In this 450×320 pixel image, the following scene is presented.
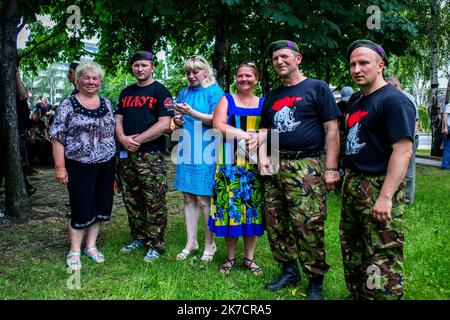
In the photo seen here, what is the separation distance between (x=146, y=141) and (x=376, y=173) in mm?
2456

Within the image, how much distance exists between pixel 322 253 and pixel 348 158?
84 centimetres

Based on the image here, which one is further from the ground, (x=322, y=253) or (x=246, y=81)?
(x=246, y=81)

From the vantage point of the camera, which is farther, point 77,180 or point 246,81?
point 77,180

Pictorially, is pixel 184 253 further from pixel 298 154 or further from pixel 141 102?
pixel 298 154

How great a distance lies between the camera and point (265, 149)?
373 cm

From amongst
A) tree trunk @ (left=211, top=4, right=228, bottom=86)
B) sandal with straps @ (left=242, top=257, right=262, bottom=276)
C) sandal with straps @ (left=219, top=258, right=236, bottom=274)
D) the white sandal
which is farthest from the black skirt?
tree trunk @ (left=211, top=4, right=228, bottom=86)

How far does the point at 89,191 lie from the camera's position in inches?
173

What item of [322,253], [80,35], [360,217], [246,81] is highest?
[80,35]

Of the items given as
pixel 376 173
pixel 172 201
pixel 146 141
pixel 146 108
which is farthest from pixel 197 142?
pixel 172 201

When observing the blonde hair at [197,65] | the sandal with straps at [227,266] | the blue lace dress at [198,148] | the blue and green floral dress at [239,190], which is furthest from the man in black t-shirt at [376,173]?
the blonde hair at [197,65]

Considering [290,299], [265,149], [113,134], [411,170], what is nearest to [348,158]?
[265,149]

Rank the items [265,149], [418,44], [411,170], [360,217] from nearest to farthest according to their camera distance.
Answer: [360,217] → [265,149] → [411,170] → [418,44]

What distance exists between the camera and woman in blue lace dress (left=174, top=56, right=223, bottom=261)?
444cm
